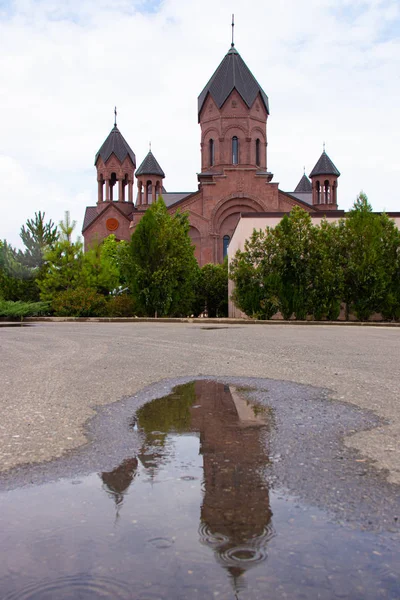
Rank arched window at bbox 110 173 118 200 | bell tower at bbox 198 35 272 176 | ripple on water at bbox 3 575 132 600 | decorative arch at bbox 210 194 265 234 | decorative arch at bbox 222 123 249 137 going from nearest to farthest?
ripple on water at bbox 3 575 132 600 → decorative arch at bbox 210 194 265 234 → bell tower at bbox 198 35 272 176 → decorative arch at bbox 222 123 249 137 → arched window at bbox 110 173 118 200

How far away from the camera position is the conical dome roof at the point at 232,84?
52219 millimetres

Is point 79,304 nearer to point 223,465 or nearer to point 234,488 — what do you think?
point 223,465

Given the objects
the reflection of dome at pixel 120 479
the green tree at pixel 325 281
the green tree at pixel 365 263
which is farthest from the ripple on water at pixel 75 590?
the green tree at pixel 365 263

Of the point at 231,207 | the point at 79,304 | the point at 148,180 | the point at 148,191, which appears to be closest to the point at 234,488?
the point at 79,304

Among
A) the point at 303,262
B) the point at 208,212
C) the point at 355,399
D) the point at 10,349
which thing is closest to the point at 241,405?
the point at 355,399

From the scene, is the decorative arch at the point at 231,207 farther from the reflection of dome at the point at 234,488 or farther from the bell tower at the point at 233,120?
the reflection of dome at the point at 234,488

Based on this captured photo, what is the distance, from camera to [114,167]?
2472 inches

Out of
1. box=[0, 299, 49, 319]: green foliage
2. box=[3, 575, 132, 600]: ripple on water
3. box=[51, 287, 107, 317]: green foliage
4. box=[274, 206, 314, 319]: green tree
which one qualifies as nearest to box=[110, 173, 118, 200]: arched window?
box=[51, 287, 107, 317]: green foliage

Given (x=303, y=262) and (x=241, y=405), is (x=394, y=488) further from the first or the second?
(x=303, y=262)

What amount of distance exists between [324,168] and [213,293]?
103 ft

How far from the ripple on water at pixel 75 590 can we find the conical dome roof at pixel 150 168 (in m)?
60.9

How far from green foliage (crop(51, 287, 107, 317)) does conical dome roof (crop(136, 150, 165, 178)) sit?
115 ft

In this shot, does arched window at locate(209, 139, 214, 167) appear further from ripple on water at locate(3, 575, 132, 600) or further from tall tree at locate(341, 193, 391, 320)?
ripple on water at locate(3, 575, 132, 600)

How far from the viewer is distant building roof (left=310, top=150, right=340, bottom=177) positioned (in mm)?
59062
